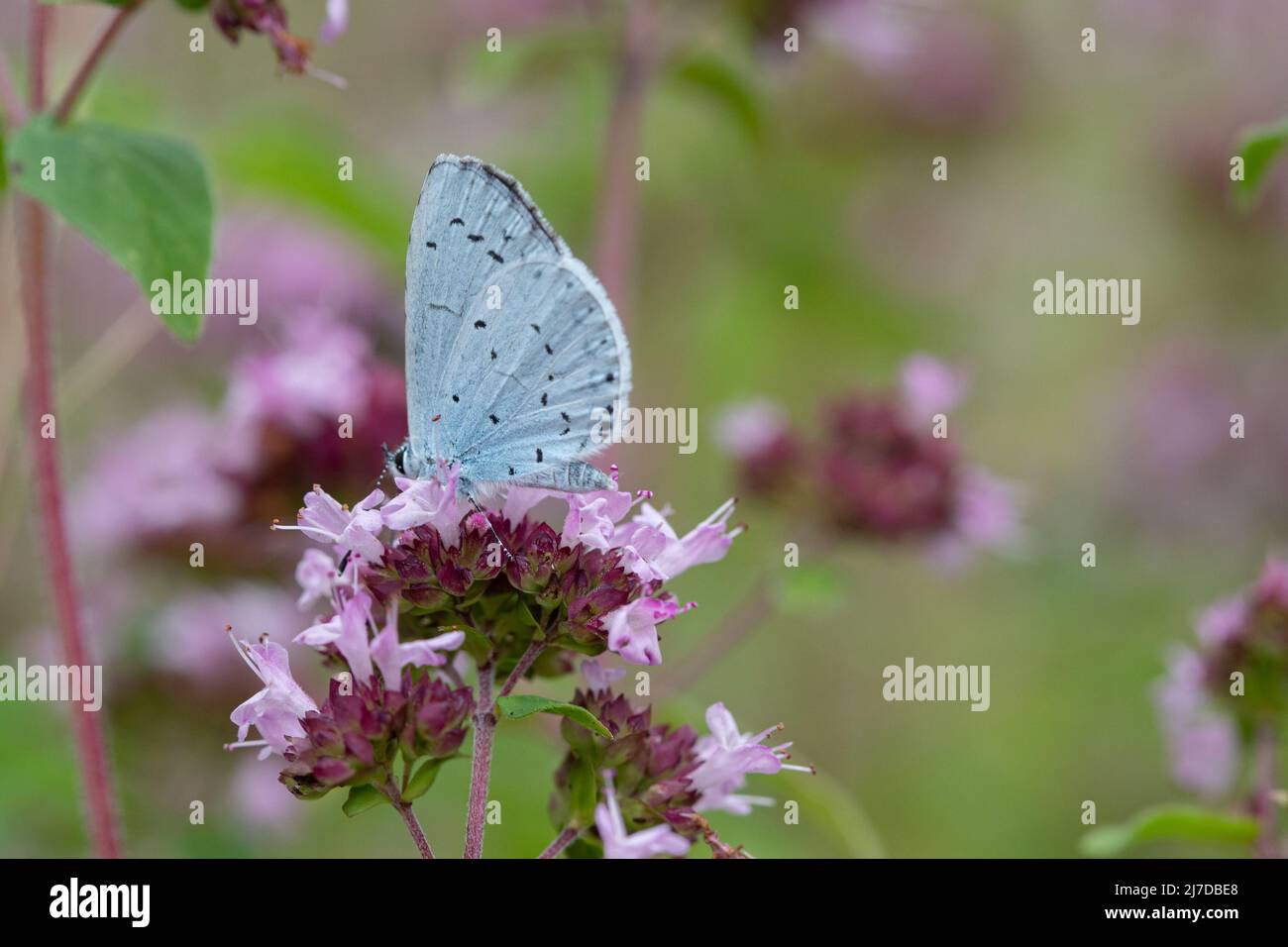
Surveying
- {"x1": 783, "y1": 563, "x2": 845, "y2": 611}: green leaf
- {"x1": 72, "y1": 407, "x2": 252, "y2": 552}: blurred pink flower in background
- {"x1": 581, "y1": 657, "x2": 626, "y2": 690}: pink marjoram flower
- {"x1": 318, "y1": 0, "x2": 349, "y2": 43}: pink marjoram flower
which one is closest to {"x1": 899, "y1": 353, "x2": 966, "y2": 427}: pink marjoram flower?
{"x1": 783, "y1": 563, "x2": 845, "y2": 611}: green leaf

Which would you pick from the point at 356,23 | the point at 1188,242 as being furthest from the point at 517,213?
the point at 356,23

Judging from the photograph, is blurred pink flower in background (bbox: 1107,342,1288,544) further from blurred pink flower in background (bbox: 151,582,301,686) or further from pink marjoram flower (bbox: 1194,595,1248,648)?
blurred pink flower in background (bbox: 151,582,301,686)

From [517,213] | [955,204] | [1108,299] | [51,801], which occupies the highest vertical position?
[955,204]

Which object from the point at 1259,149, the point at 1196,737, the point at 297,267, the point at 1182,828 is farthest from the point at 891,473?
the point at 297,267

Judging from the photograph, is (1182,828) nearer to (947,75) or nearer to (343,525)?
(343,525)

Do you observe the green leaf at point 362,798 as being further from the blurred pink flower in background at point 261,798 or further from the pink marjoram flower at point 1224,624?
the blurred pink flower in background at point 261,798
